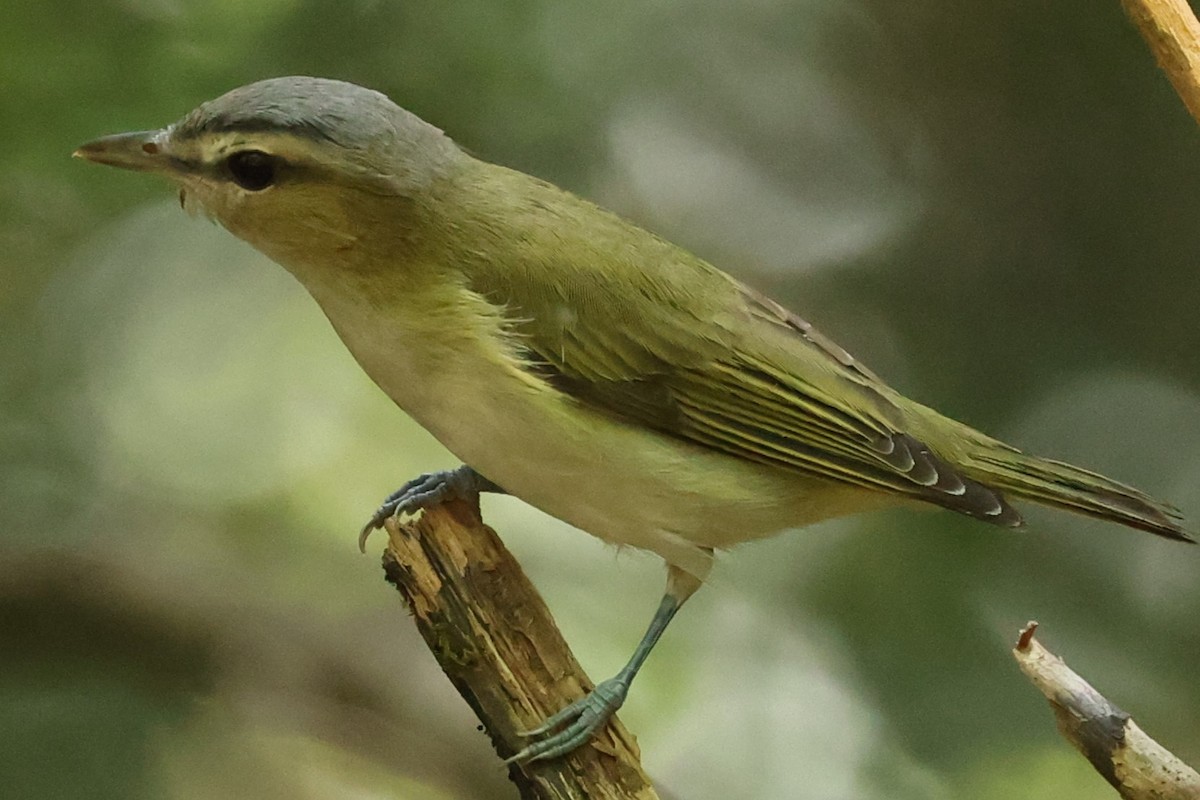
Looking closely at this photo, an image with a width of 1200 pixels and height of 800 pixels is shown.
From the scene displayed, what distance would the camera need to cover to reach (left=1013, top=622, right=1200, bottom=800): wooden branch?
1293mm

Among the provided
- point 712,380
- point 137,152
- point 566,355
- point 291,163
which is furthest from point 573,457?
point 137,152

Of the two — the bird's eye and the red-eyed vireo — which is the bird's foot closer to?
the red-eyed vireo

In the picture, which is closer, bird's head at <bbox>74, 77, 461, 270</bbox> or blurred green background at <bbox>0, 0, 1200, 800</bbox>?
bird's head at <bbox>74, 77, 461, 270</bbox>

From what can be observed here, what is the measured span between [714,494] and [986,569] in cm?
117

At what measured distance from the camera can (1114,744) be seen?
51.3 inches

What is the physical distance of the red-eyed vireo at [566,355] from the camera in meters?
1.42

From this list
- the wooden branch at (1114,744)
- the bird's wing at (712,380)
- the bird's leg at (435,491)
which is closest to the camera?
the wooden branch at (1114,744)

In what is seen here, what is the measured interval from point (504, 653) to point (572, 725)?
0.42 feet

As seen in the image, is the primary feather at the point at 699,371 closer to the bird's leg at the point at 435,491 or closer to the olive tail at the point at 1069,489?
the olive tail at the point at 1069,489

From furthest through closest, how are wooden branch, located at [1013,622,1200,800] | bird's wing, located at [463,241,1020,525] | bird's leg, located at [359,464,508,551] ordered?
bird's leg, located at [359,464,508,551] → bird's wing, located at [463,241,1020,525] → wooden branch, located at [1013,622,1200,800]

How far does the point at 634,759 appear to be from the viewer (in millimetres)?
1539

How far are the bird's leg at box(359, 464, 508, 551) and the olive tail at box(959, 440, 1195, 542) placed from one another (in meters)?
0.72

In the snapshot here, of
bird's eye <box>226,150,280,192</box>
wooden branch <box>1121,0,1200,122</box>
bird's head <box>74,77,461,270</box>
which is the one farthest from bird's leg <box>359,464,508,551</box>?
wooden branch <box>1121,0,1200,122</box>

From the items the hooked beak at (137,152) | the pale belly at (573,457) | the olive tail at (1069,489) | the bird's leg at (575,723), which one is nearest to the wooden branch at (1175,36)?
the olive tail at (1069,489)
